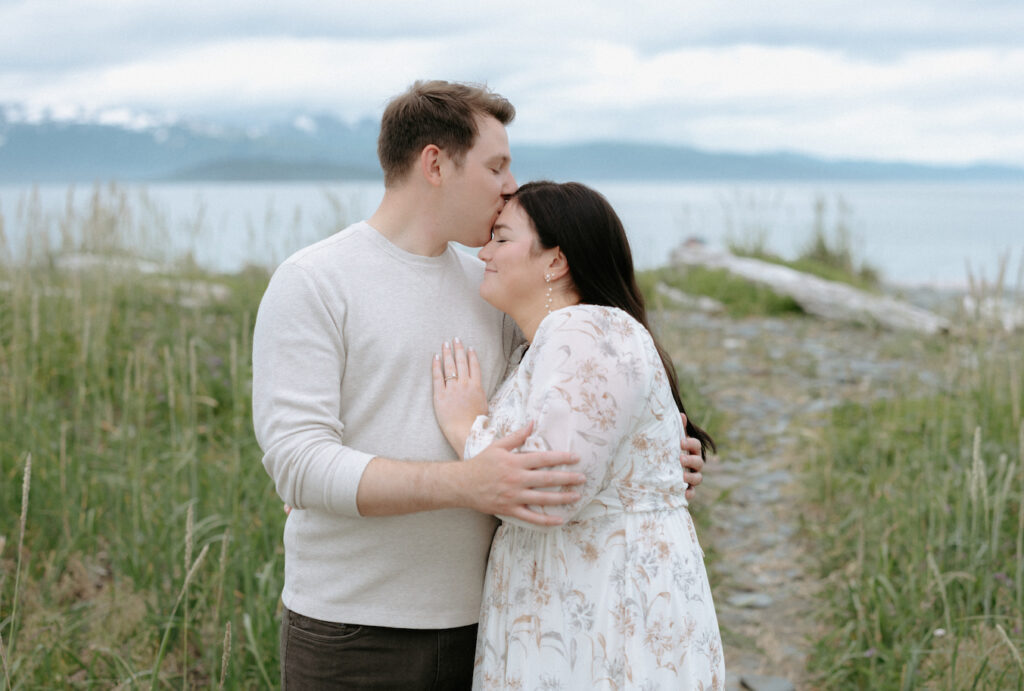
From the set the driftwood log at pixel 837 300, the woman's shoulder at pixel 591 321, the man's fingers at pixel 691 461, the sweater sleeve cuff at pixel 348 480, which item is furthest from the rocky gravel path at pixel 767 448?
the sweater sleeve cuff at pixel 348 480

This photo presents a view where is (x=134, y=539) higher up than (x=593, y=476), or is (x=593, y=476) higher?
(x=593, y=476)

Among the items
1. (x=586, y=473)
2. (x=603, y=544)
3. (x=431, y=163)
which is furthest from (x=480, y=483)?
(x=431, y=163)

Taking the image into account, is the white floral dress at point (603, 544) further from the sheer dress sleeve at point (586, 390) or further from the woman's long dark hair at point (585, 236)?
the woman's long dark hair at point (585, 236)

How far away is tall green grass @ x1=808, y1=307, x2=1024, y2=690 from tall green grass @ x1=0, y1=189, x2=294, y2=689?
220cm

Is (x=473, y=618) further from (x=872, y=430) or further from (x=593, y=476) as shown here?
(x=872, y=430)

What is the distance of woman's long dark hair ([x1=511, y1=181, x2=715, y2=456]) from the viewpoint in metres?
2.17

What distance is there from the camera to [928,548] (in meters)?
3.54

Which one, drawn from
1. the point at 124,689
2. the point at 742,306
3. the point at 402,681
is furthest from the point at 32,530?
the point at 742,306

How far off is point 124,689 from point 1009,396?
4373 mm

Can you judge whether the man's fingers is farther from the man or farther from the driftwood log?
the driftwood log

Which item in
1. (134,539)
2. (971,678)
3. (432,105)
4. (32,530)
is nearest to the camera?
(432,105)

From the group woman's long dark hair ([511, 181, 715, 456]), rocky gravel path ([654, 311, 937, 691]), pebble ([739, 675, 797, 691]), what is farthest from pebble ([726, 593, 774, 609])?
woman's long dark hair ([511, 181, 715, 456])

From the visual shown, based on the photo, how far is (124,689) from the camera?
2.72 meters

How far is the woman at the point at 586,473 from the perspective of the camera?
194 centimetres
